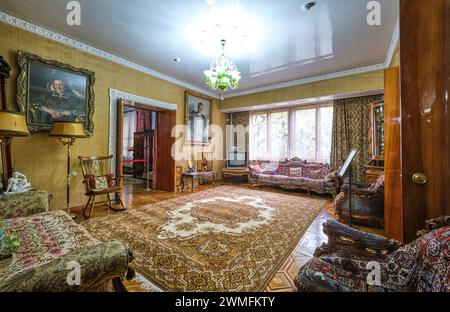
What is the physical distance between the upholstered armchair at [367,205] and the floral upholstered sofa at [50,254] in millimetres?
3303

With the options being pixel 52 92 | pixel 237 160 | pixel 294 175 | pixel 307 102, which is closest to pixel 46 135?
pixel 52 92

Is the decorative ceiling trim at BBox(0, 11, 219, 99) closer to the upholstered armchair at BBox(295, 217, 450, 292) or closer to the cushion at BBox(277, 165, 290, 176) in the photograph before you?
the cushion at BBox(277, 165, 290, 176)

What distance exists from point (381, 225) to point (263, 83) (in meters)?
4.41

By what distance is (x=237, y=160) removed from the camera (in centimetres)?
674

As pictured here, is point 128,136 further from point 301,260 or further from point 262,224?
point 301,260

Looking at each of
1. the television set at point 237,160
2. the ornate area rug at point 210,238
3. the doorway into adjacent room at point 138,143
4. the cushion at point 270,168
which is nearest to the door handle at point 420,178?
the ornate area rug at point 210,238

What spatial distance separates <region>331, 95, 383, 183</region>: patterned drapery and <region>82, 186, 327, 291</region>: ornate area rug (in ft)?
5.96

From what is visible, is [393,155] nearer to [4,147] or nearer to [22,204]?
[22,204]

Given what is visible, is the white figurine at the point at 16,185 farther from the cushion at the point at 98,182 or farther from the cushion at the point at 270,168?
the cushion at the point at 270,168

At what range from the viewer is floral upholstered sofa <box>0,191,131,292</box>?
0.76m

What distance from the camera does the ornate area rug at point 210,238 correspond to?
1.69m

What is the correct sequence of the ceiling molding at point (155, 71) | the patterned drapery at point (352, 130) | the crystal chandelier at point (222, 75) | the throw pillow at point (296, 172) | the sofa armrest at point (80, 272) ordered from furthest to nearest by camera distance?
the throw pillow at point (296, 172), the patterned drapery at point (352, 130), the crystal chandelier at point (222, 75), the ceiling molding at point (155, 71), the sofa armrest at point (80, 272)

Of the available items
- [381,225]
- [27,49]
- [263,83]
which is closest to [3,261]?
[27,49]

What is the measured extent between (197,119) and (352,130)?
4528mm
